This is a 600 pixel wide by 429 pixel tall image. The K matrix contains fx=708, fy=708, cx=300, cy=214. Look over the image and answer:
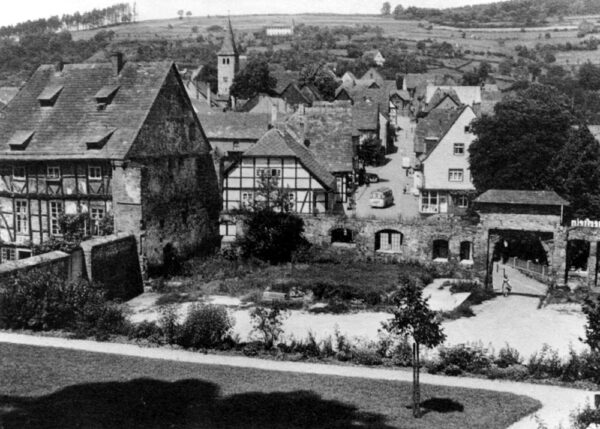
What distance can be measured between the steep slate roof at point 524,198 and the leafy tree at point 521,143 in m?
8.66

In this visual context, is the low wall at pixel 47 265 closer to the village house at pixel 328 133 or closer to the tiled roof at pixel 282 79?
the village house at pixel 328 133

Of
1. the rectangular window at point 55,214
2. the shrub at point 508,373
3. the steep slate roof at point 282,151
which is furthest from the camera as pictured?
the steep slate roof at point 282,151

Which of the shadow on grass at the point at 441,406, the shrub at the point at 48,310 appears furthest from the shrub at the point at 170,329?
the shadow on grass at the point at 441,406

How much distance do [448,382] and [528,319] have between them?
471 inches

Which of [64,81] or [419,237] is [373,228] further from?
[64,81]

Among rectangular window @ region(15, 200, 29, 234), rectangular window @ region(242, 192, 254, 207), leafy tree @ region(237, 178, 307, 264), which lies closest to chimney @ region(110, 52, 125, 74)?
rectangular window @ region(15, 200, 29, 234)

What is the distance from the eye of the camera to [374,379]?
62.0ft

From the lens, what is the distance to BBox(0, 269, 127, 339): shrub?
23.0 meters

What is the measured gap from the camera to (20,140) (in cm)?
3659

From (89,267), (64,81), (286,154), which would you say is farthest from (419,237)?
(64,81)

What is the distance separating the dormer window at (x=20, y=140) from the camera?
36438mm

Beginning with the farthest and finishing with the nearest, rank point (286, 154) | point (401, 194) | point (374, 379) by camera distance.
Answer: point (401, 194)
point (286, 154)
point (374, 379)

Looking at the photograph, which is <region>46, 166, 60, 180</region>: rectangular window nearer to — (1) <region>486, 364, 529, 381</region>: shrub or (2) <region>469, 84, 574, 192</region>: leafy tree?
(1) <region>486, 364, 529, 381</region>: shrub

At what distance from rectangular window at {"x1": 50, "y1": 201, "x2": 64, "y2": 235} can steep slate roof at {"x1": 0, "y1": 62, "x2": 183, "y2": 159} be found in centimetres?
248
